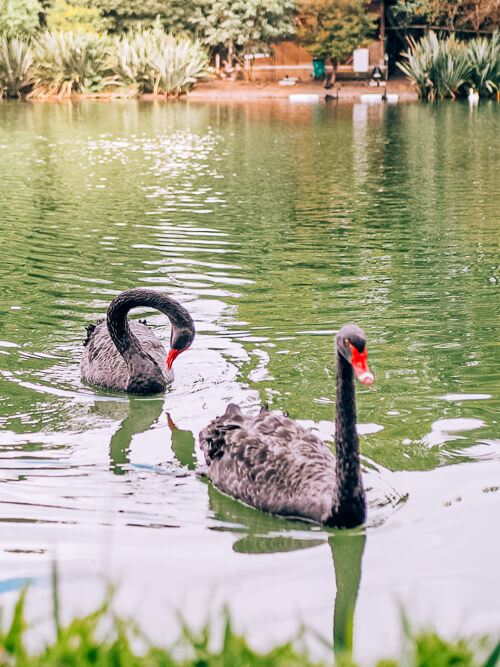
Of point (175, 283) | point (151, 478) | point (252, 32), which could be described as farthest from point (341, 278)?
point (252, 32)

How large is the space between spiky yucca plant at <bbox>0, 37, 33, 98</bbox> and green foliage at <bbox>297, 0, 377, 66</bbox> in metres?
9.53

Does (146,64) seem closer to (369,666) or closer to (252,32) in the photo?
(252,32)

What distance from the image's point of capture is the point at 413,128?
70.5ft

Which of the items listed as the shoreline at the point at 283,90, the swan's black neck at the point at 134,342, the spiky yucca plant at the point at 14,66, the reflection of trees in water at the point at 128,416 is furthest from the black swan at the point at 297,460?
the spiky yucca plant at the point at 14,66

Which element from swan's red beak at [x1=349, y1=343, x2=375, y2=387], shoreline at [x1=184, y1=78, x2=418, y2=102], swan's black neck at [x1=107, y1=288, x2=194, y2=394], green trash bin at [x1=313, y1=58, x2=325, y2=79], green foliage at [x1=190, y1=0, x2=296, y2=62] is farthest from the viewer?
green trash bin at [x1=313, y1=58, x2=325, y2=79]

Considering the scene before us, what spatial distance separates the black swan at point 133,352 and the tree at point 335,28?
93.5 feet

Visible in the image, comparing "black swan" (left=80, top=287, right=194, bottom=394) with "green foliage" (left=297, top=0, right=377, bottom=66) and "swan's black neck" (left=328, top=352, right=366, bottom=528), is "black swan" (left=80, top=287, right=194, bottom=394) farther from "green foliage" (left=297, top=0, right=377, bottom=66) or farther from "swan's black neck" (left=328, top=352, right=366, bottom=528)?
"green foliage" (left=297, top=0, right=377, bottom=66)

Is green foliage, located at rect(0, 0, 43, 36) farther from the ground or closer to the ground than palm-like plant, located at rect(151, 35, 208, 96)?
farther from the ground

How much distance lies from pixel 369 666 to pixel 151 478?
2.80 m

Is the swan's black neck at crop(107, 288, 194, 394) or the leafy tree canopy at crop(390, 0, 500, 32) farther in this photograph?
the leafy tree canopy at crop(390, 0, 500, 32)

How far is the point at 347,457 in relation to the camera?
4.01 meters

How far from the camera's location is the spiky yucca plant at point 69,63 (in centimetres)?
3359

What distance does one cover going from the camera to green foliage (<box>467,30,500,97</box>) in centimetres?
2988

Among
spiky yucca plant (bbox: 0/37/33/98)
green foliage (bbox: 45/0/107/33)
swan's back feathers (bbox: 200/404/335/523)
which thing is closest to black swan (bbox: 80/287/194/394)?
swan's back feathers (bbox: 200/404/335/523)
